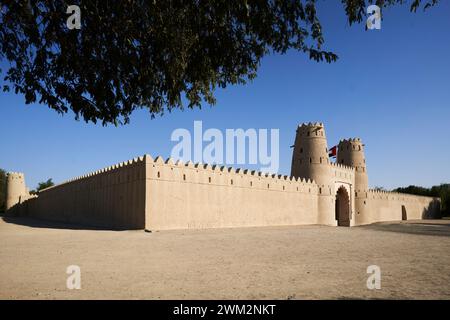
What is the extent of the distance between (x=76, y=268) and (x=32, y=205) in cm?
4387

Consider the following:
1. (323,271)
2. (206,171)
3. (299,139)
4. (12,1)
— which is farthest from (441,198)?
(12,1)

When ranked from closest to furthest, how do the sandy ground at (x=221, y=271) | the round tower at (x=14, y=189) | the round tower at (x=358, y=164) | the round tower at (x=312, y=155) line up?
the sandy ground at (x=221, y=271), the round tower at (x=312, y=155), the round tower at (x=358, y=164), the round tower at (x=14, y=189)

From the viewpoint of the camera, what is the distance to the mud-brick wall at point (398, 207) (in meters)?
42.8

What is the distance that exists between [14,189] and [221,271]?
161 feet

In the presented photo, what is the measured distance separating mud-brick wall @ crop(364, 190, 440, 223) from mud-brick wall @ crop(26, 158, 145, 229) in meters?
28.1

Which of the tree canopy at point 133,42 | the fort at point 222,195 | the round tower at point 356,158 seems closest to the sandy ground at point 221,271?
the tree canopy at point 133,42

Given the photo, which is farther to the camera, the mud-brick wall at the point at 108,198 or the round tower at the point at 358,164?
the round tower at the point at 358,164

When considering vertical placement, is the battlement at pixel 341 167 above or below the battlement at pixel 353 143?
below

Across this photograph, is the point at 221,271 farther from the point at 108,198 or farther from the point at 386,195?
the point at 386,195

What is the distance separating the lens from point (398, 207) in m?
49.0

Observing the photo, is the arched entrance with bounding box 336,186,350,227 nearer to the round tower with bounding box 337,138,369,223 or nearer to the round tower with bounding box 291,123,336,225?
the round tower with bounding box 337,138,369,223

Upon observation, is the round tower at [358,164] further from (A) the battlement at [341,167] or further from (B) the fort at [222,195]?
(A) the battlement at [341,167]

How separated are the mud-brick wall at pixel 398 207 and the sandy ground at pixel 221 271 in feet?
105

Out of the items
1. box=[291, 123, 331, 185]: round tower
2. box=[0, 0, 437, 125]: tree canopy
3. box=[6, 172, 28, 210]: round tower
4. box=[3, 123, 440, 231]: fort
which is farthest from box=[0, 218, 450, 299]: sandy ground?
box=[6, 172, 28, 210]: round tower
